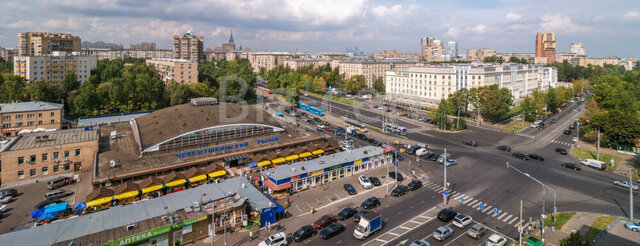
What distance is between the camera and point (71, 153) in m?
37.8

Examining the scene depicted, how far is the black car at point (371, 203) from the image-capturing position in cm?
2938

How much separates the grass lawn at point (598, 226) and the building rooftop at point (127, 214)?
24.3 metres

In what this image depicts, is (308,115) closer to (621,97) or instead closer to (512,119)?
(512,119)

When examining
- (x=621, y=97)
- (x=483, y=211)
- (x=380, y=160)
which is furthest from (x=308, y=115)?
(x=621, y=97)

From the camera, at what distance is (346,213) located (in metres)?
27.5

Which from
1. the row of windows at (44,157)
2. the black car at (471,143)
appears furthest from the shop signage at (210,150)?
the black car at (471,143)

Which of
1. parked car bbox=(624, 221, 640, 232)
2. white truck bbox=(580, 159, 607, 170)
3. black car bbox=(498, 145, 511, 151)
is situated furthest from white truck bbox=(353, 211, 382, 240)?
white truck bbox=(580, 159, 607, 170)

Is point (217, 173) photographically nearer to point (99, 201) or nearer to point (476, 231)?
point (99, 201)

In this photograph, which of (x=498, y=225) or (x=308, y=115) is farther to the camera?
(x=308, y=115)

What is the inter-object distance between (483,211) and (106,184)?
114 ft

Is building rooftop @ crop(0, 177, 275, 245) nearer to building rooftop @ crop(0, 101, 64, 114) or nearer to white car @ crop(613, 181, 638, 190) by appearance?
white car @ crop(613, 181, 638, 190)

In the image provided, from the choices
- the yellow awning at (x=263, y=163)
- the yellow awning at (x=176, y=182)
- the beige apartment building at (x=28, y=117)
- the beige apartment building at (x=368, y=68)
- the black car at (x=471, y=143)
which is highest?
the beige apartment building at (x=368, y=68)

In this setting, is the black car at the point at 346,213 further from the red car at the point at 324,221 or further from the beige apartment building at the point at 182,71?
the beige apartment building at the point at 182,71

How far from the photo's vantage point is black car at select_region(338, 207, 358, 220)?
2733cm
